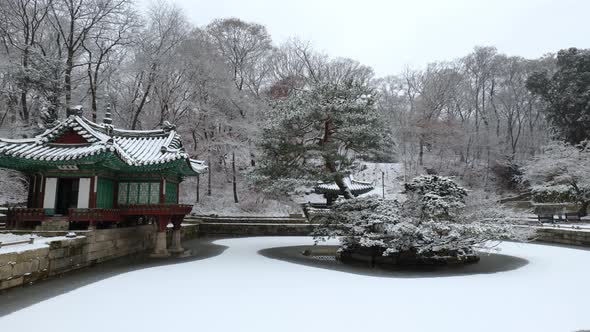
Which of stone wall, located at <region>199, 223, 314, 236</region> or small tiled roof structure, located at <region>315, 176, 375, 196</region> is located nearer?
stone wall, located at <region>199, 223, 314, 236</region>

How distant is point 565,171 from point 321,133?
2133cm

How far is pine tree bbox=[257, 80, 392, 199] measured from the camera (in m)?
13.5

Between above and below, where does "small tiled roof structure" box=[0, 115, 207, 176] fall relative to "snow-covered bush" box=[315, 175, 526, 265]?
above

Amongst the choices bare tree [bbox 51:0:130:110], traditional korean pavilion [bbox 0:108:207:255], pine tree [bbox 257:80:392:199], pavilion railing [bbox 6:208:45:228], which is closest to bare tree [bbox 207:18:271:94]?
bare tree [bbox 51:0:130:110]

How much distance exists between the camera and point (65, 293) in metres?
7.39

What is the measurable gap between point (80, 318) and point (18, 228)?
8.16 meters

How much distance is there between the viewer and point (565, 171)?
85.3 feet

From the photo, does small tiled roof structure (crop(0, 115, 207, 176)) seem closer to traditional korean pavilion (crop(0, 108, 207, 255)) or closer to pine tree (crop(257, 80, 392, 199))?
traditional korean pavilion (crop(0, 108, 207, 255))

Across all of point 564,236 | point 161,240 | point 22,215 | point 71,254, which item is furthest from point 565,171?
point 22,215

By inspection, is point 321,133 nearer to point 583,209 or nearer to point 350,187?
point 350,187

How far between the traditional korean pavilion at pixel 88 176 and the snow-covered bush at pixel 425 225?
6521 millimetres

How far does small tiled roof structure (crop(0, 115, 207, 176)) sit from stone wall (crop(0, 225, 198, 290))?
2330mm

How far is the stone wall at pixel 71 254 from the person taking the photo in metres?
7.70

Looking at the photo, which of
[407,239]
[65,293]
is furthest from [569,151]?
[65,293]
